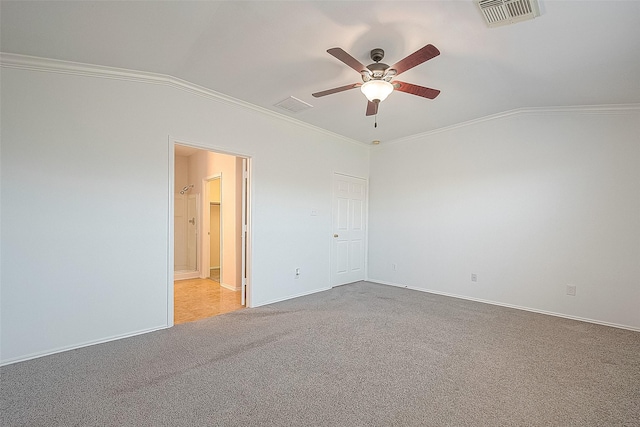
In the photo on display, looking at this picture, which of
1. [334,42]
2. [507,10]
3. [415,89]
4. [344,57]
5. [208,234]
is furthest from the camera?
[208,234]

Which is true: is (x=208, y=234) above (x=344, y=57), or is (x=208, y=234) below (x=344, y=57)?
below

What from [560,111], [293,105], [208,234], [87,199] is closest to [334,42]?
[293,105]

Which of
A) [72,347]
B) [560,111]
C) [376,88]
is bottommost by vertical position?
[72,347]

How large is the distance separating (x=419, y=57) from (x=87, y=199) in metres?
3.15

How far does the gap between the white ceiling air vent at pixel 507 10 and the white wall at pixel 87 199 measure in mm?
2837

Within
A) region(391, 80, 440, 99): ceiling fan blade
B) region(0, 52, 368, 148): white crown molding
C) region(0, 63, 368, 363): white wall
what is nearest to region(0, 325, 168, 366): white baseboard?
region(0, 63, 368, 363): white wall

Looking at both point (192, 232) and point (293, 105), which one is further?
point (192, 232)

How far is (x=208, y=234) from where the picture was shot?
20.1 ft

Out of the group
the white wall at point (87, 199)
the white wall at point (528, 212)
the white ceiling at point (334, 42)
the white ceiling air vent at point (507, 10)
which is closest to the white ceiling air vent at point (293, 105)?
the white ceiling at point (334, 42)

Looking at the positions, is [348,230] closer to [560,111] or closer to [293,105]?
[293,105]

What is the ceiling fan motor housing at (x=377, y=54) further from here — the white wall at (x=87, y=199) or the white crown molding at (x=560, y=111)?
the white crown molding at (x=560, y=111)

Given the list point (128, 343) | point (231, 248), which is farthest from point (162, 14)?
point (231, 248)

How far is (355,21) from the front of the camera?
217cm

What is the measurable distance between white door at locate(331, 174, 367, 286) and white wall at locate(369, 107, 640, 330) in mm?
624
